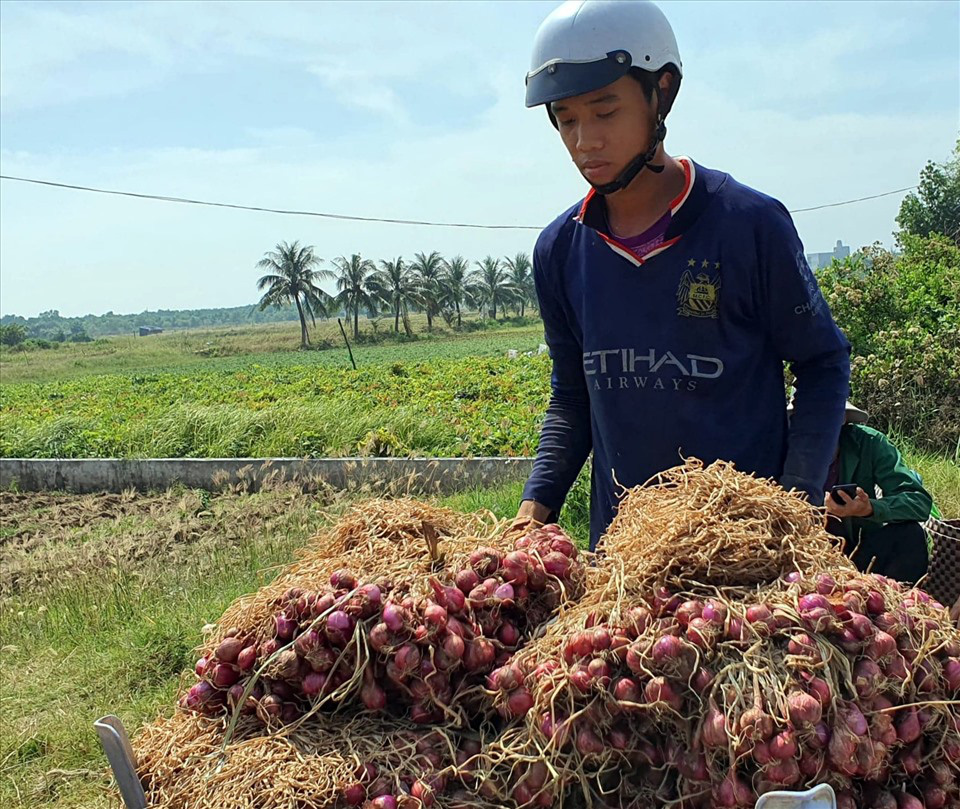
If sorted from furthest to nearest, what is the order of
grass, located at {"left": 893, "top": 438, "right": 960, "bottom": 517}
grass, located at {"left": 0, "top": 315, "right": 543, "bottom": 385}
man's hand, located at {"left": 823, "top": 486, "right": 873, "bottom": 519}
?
grass, located at {"left": 0, "top": 315, "right": 543, "bottom": 385}, grass, located at {"left": 893, "top": 438, "right": 960, "bottom": 517}, man's hand, located at {"left": 823, "top": 486, "right": 873, "bottom": 519}

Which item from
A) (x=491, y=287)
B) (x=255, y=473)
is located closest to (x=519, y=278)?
(x=491, y=287)

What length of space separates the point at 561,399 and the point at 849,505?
1.29 meters

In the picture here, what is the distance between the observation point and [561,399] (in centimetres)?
253

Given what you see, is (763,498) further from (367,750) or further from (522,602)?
Result: (367,750)

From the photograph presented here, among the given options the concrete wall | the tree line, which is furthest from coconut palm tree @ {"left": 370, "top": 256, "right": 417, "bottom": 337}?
the concrete wall

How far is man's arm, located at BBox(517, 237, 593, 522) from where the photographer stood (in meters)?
2.44

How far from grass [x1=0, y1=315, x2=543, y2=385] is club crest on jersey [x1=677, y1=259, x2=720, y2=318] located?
41380 millimetres

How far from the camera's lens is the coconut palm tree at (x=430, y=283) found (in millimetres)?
70750

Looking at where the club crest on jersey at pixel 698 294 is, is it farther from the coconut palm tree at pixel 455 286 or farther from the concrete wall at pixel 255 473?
the coconut palm tree at pixel 455 286

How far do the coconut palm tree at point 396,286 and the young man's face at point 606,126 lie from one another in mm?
63267

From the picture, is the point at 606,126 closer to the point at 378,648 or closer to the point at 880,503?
the point at 378,648

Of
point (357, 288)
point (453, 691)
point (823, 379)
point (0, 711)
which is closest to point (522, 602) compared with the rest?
point (453, 691)

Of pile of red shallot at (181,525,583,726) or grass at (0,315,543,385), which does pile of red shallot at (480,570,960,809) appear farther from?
grass at (0,315,543,385)

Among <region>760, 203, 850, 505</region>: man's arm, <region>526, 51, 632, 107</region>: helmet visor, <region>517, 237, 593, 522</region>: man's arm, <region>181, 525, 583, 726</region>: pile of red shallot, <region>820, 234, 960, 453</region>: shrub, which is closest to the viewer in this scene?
<region>181, 525, 583, 726</region>: pile of red shallot
